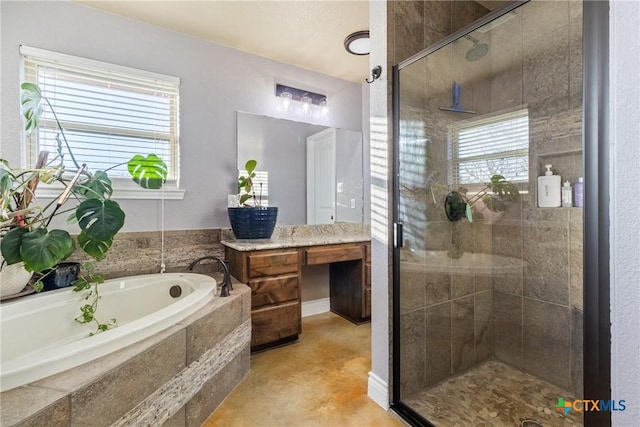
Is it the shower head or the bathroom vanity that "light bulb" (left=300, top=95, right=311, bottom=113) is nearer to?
the bathroom vanity

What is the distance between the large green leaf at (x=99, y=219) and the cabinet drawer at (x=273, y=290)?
3.16 feet

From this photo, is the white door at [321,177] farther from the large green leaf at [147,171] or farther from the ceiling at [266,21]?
the large green leaf at [147,171]

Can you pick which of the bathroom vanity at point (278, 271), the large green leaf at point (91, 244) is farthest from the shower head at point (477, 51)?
the large green leaf at point (91, 244)

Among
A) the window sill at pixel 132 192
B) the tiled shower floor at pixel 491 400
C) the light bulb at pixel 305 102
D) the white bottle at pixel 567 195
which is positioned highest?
the light bulb at pixel 305 102

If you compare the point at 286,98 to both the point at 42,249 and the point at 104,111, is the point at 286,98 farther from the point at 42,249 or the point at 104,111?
the point at 42,249

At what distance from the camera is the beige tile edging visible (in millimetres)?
1152

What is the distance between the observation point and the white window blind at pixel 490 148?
1765 millimetres

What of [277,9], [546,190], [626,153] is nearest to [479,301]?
[546,190]

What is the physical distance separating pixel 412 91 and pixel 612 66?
0.93 meters

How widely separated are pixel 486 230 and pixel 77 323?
8.31 feet

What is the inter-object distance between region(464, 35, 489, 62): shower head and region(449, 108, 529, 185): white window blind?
0.35m

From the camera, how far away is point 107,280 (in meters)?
2.00

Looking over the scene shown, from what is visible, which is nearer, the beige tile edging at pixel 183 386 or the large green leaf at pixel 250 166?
the beige tile edging at pixel 183 386

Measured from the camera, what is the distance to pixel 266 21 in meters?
2.24
